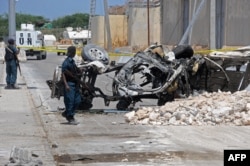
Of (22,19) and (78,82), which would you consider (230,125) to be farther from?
(22,19)

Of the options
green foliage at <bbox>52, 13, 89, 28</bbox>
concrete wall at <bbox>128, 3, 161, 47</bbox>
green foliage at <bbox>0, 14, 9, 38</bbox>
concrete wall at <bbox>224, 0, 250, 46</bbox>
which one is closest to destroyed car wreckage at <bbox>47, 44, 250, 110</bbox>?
concrete wall at <bbox>224, 0, 250, 46</bbox>

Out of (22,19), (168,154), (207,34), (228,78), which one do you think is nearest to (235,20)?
(207,34)

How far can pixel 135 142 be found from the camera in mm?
11898

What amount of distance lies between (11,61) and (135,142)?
1263 cm

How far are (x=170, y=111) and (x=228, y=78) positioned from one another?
3607 mm

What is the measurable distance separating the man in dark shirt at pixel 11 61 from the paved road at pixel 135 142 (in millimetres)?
7889

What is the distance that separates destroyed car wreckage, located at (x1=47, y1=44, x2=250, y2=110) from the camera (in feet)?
54.8

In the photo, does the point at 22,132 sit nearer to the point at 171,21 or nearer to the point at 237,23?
the point at 237,23

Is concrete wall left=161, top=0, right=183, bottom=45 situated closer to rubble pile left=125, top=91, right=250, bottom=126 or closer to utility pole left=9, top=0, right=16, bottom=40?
utility pole left=9, top=0, right=16, bottom=40

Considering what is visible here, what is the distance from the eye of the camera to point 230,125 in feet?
46.3

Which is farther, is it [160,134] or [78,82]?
[78,82]

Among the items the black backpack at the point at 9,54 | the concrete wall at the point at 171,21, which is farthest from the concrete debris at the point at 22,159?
the concrete wall at the point at 171,21

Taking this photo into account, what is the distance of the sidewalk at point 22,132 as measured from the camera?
34.3ft

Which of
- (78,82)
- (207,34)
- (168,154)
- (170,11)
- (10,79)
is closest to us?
(168,154)
